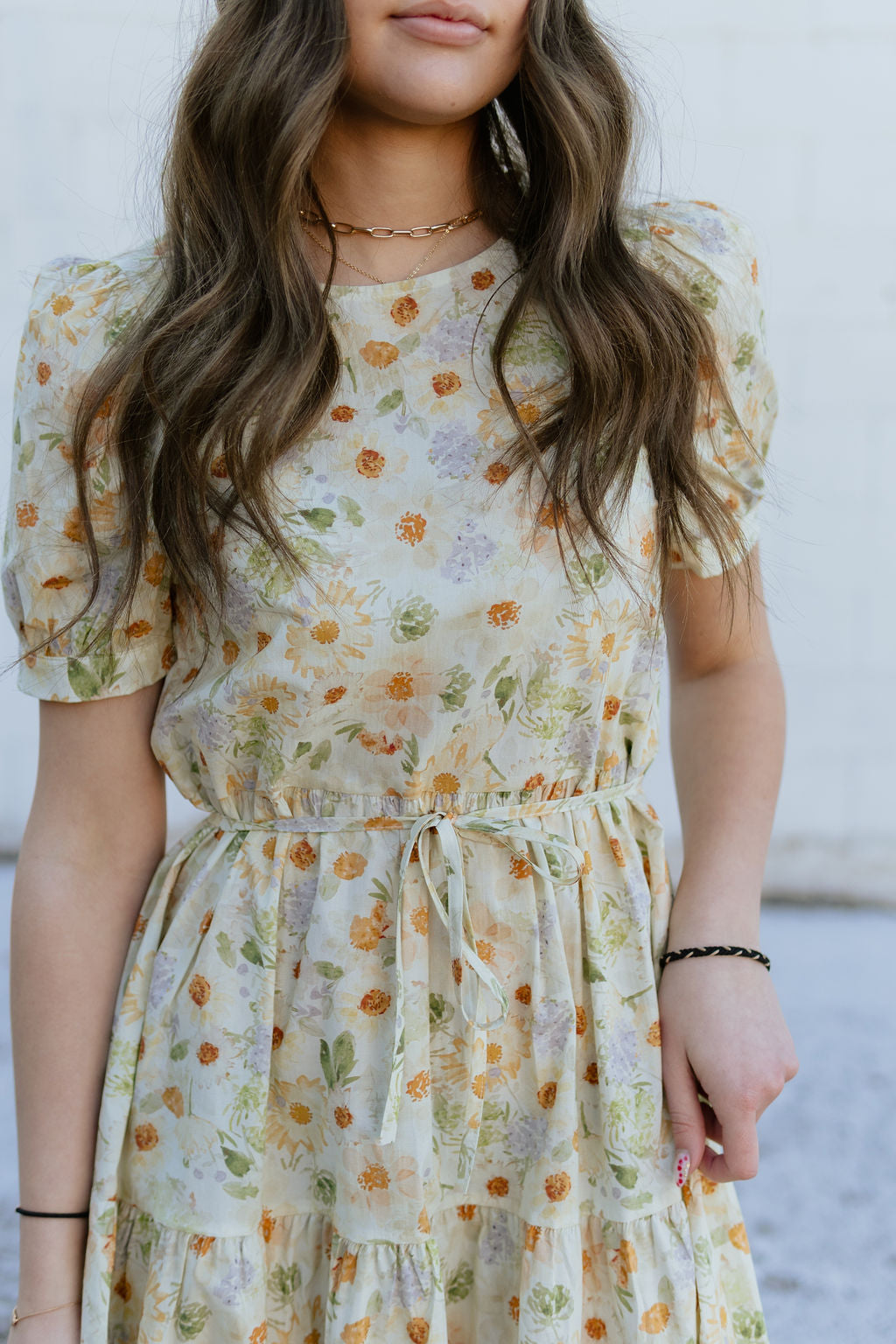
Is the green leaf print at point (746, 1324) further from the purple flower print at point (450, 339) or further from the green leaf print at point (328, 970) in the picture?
the purple flower print at point (450, 339)

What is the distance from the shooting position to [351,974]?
0.79 m

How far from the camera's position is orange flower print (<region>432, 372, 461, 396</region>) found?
2.69ft

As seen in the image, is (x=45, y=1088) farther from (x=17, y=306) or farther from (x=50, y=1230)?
(x=17, y=306)

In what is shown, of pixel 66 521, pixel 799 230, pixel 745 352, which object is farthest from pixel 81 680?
pixel 799 230

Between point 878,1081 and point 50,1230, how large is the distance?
1.90m

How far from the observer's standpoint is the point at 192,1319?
793mm

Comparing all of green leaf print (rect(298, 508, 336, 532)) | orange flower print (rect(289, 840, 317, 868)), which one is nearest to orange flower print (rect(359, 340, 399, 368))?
green leaf print (rect(298, 508, 336, 532))

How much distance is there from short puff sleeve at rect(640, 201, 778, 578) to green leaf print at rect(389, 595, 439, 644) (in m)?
0.22

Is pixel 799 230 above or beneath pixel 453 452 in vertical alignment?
above

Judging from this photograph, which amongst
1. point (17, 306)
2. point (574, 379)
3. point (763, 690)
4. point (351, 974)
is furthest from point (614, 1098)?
point (17, 306)

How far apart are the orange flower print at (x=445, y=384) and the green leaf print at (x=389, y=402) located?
0.02m

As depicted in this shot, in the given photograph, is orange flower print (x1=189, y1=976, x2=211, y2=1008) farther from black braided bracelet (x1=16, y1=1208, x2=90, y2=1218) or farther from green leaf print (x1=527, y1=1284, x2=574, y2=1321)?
green leaf print (x1=527, y1=1284, x2=574, y2=1321)

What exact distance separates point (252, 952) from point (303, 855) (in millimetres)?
72

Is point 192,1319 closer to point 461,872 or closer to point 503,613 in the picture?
point 461,872
